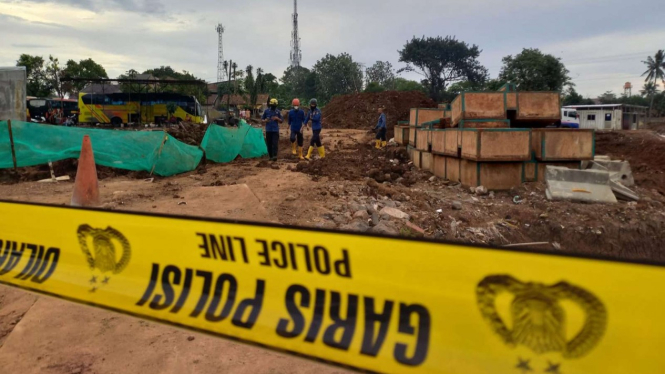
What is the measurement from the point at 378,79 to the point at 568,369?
232 ft

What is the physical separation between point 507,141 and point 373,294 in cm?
860

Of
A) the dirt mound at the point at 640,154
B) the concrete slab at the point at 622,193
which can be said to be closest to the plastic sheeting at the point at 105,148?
the concrete slab at the point at 622,193

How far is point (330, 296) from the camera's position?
199 cm

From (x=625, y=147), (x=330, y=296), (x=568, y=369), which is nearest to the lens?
(x=568, y=369)

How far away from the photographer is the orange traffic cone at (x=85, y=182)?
702 cm

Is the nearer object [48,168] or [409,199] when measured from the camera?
[409,199]

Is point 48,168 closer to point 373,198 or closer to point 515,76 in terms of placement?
point 373,198

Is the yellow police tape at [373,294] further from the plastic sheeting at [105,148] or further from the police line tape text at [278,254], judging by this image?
the plastic sheeting at [105,148]

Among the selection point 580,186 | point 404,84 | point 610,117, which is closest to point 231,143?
point 580,186

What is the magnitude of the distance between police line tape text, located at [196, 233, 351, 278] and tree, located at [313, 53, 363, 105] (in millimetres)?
60769

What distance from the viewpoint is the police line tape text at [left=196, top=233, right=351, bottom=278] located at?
1945 mm

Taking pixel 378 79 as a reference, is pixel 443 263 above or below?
below

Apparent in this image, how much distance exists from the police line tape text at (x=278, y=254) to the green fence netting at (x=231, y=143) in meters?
10.7

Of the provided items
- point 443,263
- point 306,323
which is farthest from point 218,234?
point 443,263
